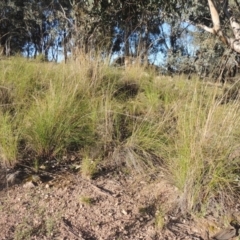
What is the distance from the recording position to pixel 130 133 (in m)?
3.27

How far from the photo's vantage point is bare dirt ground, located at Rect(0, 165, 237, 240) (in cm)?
216

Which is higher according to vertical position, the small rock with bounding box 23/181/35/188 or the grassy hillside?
the grassy hillside

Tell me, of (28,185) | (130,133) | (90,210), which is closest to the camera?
(90,210)

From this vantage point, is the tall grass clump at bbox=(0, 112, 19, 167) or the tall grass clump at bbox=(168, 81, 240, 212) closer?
the tall grass clump at bbox=(168, 81, 240, 212)

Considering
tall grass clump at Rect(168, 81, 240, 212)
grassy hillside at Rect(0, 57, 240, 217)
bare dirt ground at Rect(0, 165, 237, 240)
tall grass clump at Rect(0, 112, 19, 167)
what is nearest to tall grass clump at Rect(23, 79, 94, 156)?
grassy hillside at Rect(0, 57, 240, 217)

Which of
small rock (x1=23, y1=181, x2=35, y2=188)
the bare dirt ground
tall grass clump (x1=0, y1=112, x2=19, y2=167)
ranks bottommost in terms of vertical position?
the bare dirt ground

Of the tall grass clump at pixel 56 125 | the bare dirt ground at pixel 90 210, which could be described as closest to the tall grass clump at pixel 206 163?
the bare dirt ground at pixel 90 210

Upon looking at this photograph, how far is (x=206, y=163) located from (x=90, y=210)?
35.1 inches

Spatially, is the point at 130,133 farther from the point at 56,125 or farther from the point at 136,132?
the point at 56,125

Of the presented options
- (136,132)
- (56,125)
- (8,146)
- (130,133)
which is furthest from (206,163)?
(8,146)

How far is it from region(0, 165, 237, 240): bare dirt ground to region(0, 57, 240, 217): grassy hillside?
137 millimetres

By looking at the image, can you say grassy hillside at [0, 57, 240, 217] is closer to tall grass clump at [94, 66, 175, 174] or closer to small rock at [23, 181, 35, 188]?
tall grass clump at [94, 66, 175, 174]

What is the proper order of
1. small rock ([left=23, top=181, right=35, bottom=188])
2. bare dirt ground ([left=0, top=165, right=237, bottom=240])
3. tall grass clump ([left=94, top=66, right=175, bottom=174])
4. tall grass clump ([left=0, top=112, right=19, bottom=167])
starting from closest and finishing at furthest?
bare dirt ground ([left=0, top=165, right=237, bottom=240]), small rock ([left=23, top=181, right=35, bottom=188]), tall grass clump ([left=0, top=112, right=19, bottom=167]), tall grass clump ([left=94, top=66, right=175, bottom=174])

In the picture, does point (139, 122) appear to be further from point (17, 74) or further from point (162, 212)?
point (17, 74)
